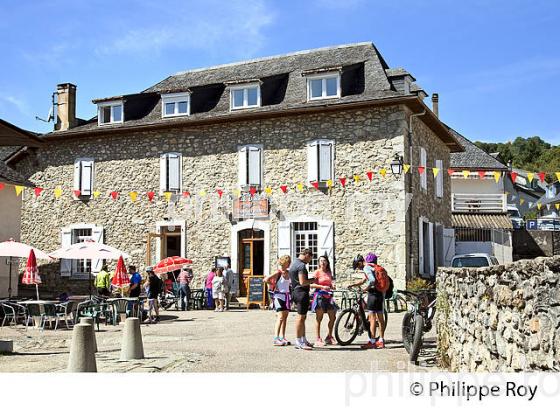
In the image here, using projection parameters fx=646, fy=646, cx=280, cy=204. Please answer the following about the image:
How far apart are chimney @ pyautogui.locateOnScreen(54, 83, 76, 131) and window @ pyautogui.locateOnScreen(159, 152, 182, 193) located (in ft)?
15.3

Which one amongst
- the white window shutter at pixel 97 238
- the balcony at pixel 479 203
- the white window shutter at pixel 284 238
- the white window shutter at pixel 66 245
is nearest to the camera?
the white window shutter at pixel 284 238

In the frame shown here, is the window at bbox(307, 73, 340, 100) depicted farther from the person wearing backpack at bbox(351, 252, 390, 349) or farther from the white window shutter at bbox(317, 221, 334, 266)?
the person wearing backpack at bbox(351, 252, 390, 349)

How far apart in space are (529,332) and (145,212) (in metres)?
18.3

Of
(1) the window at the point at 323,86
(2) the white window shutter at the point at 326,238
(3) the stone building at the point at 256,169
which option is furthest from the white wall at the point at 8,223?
(1) the window at the point at 323,86

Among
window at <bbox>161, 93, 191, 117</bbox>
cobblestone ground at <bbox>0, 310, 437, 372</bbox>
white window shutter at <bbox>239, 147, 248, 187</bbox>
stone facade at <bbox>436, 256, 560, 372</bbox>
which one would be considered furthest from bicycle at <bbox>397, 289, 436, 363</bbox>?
window at <bbox>161, 93, 191, 117</bbox>

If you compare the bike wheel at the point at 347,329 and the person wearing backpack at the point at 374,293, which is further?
the bike wheel at the point at 347,329

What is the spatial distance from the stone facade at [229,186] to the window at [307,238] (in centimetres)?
32

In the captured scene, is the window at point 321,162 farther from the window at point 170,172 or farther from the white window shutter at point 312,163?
the window at point 170,172

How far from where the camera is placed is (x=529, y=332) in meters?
4.98

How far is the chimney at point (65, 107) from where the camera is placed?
78.8 feet

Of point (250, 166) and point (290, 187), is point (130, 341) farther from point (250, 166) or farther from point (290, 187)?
point (250, 166)

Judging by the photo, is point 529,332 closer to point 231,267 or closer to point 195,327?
point 195,327

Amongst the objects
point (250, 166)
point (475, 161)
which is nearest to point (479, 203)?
point (475, 161)

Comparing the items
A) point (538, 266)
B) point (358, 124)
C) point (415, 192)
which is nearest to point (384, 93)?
point (358, 124)
